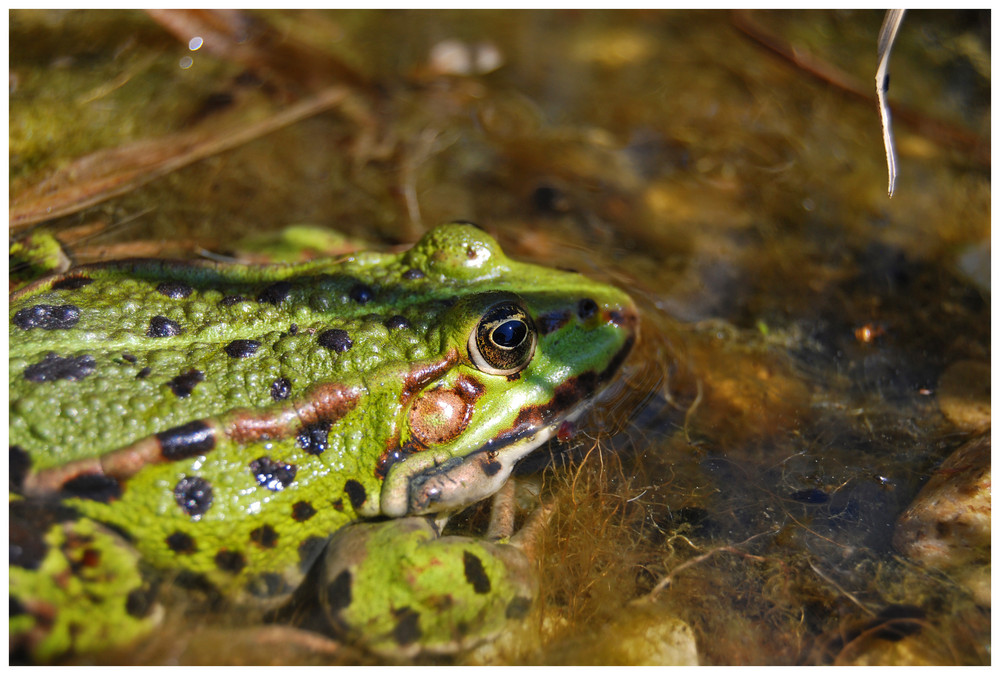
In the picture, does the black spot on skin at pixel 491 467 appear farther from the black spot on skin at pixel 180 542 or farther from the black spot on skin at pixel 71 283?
the black spot on skin at pixel 71 283

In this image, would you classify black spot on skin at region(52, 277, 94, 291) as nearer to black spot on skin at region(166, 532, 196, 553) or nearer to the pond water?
the pond water

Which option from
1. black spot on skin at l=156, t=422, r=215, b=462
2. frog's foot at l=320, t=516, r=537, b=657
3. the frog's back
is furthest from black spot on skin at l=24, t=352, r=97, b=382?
frog's foot at l=320, t=516, r=537, b=657

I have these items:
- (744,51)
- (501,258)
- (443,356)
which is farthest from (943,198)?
(443,356)

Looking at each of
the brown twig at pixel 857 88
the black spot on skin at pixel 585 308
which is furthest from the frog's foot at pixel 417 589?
the brown twig at pixel 857 88

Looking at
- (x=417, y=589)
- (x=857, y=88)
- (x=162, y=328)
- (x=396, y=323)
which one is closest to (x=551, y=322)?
(x=396, y=323)

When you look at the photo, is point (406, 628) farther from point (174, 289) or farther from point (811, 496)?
point (811, 496)

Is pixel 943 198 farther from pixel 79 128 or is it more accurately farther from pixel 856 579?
pixel 79 128
